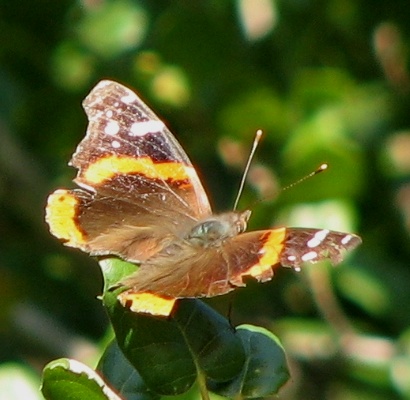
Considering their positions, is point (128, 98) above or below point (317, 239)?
above

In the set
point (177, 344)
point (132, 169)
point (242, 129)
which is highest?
point (132, 169)

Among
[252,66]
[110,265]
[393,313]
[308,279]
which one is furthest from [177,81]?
[110,265]

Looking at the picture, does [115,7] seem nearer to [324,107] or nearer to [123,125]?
[324,107]

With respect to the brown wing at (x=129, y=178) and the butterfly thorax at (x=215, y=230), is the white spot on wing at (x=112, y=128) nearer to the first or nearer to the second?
the brown wing at (x=129, y=178)

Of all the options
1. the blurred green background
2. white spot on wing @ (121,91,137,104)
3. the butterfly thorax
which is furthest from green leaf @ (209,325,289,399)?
the blurred green background

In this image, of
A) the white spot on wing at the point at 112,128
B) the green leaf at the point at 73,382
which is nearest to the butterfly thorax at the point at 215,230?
the white spot on wing at the point at 112,128

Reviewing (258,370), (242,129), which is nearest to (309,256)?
(258,370)

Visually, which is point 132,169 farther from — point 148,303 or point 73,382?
point 73,382
